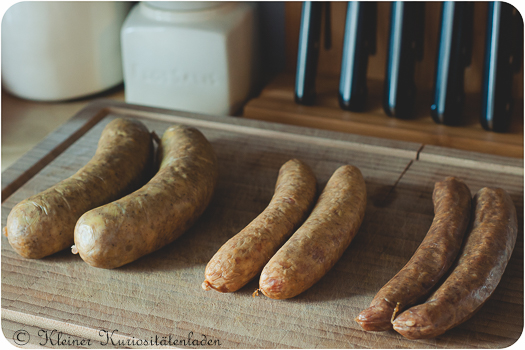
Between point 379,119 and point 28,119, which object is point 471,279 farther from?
point 28,119

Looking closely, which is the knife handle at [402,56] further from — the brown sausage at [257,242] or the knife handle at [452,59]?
the brown sausage at [257,242]

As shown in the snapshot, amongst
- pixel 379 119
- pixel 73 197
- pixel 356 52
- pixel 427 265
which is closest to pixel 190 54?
pixel 356 52

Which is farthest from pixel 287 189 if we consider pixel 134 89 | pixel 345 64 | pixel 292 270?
pixel 134 89

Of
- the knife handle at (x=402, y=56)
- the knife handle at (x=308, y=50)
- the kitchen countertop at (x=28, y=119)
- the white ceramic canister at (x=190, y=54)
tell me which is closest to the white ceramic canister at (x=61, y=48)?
the kitchen countertop at (x=28, y=119)

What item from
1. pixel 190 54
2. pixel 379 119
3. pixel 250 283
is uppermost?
pixel 190 54

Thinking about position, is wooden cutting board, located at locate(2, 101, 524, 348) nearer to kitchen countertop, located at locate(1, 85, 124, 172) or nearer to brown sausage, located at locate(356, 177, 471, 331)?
brown sausage, located at locate(356, 177, 471, 331)
